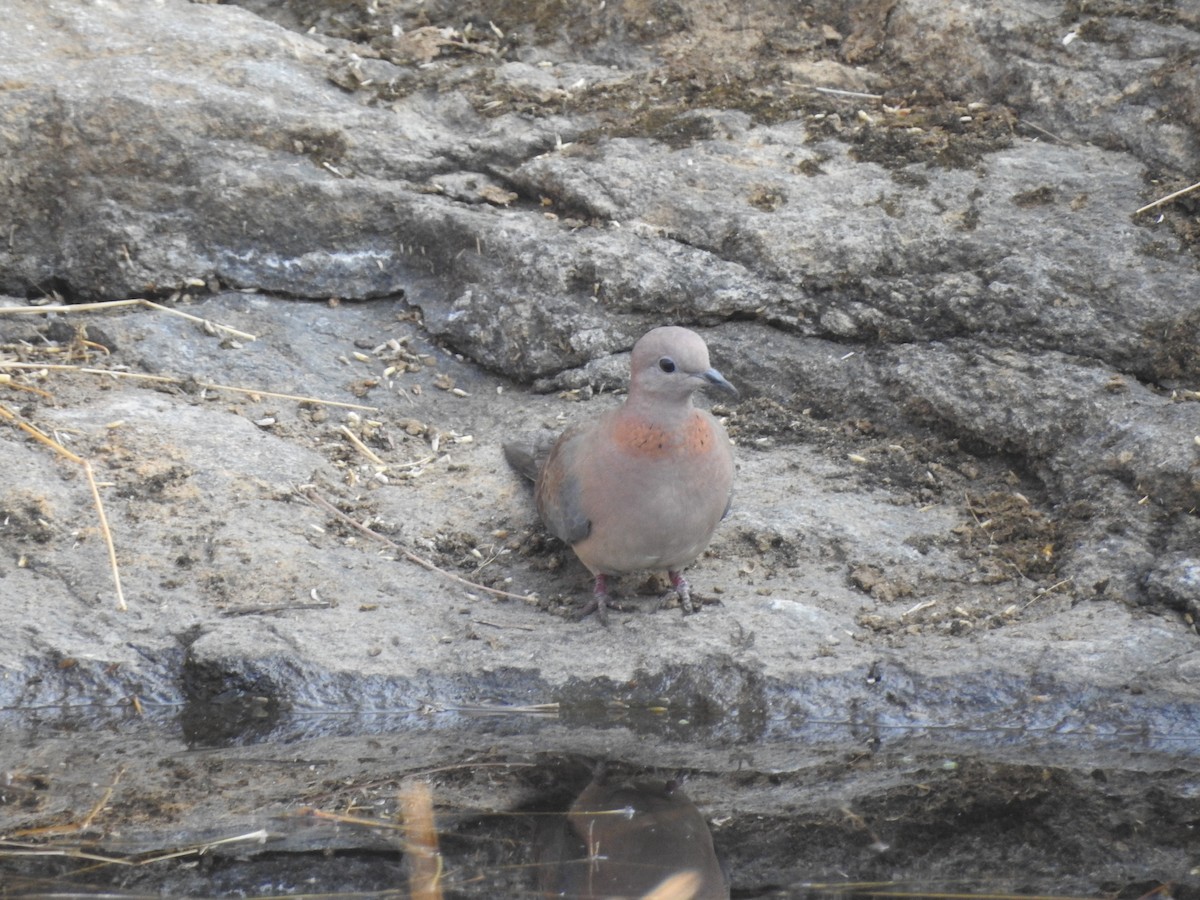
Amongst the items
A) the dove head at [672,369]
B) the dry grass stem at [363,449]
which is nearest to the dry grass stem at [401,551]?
the dry grass stem at [363,449]

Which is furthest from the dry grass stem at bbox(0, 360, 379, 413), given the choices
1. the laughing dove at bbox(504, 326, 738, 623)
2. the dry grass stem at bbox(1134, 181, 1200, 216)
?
the dry grass stem at bbox(1134, 181, 1200, 216)

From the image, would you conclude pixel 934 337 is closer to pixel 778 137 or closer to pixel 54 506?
pixel 778 137

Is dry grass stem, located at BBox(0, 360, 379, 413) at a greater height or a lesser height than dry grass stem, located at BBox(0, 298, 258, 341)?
lesser

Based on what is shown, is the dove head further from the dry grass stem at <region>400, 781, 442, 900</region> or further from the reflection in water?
the dry grass stem at <region>400, 781, 442, 900</region>

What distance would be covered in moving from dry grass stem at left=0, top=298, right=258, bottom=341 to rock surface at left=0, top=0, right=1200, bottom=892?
0.14 ft

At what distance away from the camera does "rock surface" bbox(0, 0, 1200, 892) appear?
14.0ft

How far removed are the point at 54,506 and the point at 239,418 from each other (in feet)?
2.98

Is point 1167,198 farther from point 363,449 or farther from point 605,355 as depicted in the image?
point 363,449

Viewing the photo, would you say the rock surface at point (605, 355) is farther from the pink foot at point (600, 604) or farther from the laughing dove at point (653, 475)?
the laughing dove at point (653, 475)

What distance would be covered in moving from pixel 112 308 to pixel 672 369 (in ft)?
9.01

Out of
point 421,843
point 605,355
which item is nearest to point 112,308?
point 605,355

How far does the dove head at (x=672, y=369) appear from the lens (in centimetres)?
458

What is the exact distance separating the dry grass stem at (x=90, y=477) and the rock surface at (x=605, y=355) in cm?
5

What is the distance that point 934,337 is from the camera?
18.4 feet
